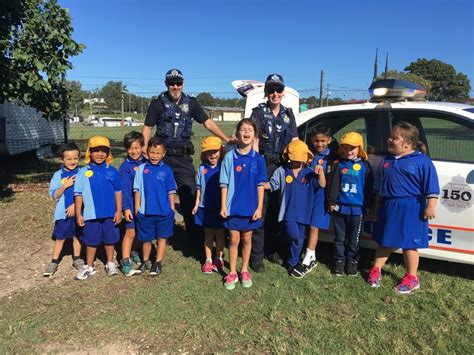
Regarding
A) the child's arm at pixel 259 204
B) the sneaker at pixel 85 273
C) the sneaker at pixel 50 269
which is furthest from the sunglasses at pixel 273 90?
the sneaker at pixel 50 269

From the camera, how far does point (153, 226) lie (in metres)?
4.18

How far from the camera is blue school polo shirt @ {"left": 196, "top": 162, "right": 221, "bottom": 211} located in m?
4.13

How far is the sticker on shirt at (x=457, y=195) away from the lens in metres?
3.73

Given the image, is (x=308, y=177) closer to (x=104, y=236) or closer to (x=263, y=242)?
(x=263, y=242)

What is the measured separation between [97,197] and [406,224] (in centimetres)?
283

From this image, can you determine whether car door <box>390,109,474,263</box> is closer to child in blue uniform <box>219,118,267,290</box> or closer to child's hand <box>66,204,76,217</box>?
child in blue uniform <box>219,118,267,290</box>

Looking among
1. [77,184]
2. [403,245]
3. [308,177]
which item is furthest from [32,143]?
[403,245]

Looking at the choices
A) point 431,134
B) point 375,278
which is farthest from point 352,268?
point 431,134

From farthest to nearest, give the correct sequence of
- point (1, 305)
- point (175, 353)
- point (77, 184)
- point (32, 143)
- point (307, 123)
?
point (32, 143) < point (307, 123) < point (77, 184) < point (1, 305) < point (175, 353)

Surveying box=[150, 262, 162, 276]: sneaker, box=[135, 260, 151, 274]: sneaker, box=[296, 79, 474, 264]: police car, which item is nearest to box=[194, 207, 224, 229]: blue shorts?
→ box=[150, 262, 162, 276]: sneaker

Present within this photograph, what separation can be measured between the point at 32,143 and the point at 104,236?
31.6ft

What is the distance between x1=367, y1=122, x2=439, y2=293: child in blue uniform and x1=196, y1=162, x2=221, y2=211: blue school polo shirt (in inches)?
60.6

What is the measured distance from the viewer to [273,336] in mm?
3143

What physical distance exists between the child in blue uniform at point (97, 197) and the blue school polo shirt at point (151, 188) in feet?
0.69
